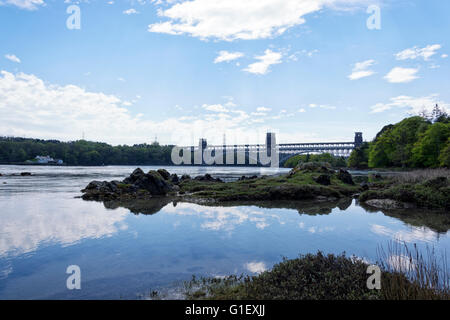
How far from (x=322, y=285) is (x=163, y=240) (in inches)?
309

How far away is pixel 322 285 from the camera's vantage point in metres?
6.22

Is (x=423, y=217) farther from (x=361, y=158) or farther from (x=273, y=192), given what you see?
(x=361, y=158)

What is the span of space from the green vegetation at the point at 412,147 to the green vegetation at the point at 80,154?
124 metres

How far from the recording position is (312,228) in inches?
575

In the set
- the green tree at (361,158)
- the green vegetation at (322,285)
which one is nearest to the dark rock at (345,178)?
the green vegetation at (322,285)

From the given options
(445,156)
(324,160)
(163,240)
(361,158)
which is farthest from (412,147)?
(163,240)

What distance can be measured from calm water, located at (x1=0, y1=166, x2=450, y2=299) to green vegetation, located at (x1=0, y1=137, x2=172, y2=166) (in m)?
154

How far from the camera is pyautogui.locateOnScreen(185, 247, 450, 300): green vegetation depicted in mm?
5785

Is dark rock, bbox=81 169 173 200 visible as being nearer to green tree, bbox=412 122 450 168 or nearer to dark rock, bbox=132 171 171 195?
dark rock, bbox=132 171 171 195

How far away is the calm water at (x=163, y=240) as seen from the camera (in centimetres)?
804

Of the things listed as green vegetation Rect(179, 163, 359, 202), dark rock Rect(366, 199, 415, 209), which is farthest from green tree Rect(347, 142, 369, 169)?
dark rock Rect(366, 199, 415, 209)

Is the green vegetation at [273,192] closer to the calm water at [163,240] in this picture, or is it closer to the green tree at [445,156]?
the calm water at [163,240]
